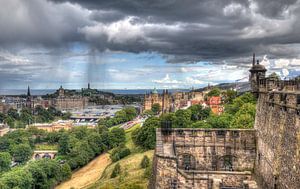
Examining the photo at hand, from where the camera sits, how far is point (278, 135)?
19.6 meters

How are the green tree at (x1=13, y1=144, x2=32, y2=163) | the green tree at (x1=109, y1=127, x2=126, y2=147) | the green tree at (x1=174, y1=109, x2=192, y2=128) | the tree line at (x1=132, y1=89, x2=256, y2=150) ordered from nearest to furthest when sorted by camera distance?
the tree line at (x1=132, y1=89, x2=256, y2=150) → the green tree at (x1=174, y1=109, x2=192, y2=128) → the green tree at (x1=109, y1=127, x2=126, y2=147) → the green tree at (x1=13, y1=144, x2=32, y2=163)

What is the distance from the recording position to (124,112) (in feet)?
523

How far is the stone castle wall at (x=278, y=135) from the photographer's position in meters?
16.7

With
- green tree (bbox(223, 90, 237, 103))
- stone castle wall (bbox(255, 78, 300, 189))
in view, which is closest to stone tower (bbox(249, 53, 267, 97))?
stone castle wall (bbox(255, 78, 300, 189))

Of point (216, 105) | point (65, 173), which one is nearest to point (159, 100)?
point (216, 105)

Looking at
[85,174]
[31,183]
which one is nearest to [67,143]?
[85,174]

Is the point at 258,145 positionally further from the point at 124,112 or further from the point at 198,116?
the point at 124,112

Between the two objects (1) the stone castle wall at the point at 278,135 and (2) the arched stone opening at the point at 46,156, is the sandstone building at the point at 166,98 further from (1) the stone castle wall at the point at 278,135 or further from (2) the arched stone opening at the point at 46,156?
(1) the stone castle wall at the point at 278,135

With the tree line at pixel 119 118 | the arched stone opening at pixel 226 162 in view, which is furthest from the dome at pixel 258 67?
the tree line at pixel 119 118

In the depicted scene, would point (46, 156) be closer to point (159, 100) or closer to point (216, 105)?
point (216, 105)

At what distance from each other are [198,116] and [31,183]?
4107 centimetres

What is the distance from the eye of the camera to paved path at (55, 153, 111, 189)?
6750 cm

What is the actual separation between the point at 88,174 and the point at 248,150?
54870 millimetres

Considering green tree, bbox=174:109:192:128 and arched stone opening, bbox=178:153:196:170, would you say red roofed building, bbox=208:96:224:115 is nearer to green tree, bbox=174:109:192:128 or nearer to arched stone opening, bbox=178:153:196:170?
green tree, bbox=174:109:192:128
